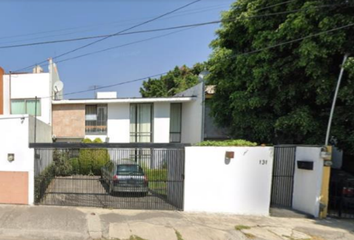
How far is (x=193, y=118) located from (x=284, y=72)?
7.12 m

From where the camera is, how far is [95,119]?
16.5 m

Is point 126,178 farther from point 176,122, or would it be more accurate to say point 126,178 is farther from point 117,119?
point 176,122

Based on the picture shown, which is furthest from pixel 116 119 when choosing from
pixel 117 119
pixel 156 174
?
pixel 156 174

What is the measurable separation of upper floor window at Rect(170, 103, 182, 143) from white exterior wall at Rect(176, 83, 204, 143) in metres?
0.44

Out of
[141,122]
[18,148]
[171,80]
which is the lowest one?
[18,148]

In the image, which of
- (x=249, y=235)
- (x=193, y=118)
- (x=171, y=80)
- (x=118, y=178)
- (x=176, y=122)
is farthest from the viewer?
(x=171, y=80)

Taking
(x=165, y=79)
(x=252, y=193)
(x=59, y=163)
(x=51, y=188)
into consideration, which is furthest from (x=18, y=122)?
(x=165, y=79)

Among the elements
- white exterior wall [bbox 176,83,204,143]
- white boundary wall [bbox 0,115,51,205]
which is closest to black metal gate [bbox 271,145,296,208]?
white exterior wall [bbox 176,83,204,143]

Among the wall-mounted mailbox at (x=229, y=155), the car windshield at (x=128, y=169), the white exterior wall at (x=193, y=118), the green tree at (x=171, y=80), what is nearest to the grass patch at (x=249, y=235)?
the wall-mounted mailbox at (x=229, y=155)

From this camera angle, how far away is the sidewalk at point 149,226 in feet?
19.4

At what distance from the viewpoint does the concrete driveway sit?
8.02m

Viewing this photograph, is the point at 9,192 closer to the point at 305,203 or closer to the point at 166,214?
the point at 166,214

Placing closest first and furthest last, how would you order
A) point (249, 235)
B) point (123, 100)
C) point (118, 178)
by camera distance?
point (249, 235) → point (118, 178) → point (123, 100)

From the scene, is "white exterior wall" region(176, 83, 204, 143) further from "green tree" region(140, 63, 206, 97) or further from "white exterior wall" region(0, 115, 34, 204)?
"green tree" region(140, 63, 206, 97)
